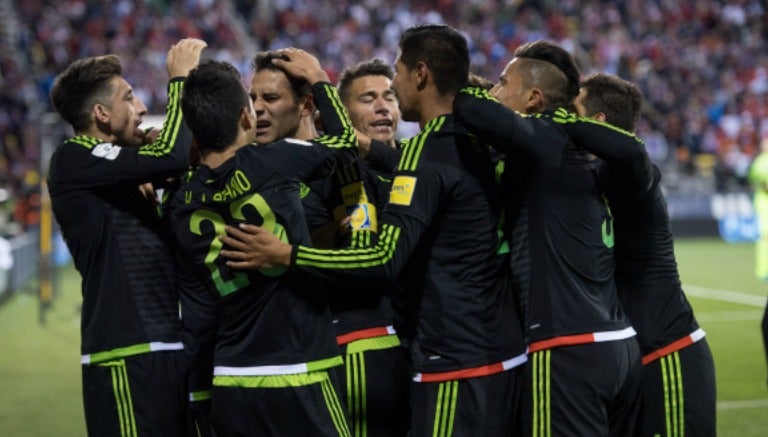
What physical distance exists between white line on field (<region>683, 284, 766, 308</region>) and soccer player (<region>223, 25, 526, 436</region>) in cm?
1192

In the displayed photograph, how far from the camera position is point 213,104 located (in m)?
4.35

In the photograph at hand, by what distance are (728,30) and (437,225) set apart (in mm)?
31546

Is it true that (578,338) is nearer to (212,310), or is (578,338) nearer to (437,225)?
(437,225)

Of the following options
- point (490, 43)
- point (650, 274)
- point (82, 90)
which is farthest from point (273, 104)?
point (490, 43)

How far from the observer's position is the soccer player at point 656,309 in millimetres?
4984

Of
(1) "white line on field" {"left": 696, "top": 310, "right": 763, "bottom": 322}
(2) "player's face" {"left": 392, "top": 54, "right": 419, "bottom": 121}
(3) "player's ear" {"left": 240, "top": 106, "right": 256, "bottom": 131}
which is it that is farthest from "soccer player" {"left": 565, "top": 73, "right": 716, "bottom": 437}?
(1) "white line on field" {"left": 696, "top": 310, "right": 763, "bottom": 322}

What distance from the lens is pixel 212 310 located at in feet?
15.8

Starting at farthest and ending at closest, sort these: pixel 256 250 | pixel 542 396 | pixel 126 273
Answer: pixel 126 273 < pixel 542 396 < pixel 256 250

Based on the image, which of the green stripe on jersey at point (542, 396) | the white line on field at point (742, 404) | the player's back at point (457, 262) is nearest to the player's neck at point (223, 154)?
the player's back at point (457, 262)

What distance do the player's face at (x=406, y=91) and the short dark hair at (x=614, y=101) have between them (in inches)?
37.7

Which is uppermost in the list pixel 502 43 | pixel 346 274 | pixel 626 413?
pixel 502 43

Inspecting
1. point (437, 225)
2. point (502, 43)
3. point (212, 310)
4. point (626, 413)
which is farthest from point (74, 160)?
point (502, 43)

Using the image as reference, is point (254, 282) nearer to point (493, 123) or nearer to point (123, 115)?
point (493, 123)

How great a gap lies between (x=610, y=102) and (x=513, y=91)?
0.53 m
